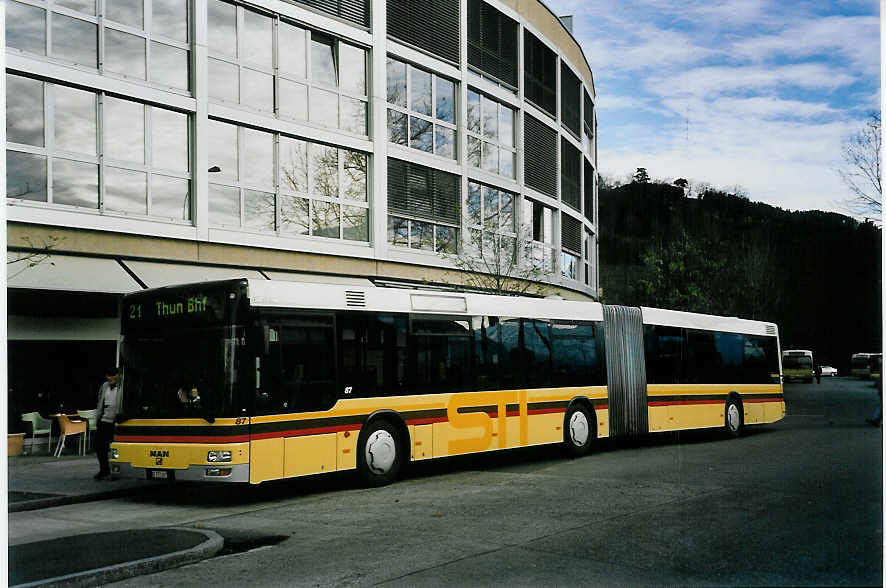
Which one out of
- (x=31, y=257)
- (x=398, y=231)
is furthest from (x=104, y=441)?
(x=398, y=231)

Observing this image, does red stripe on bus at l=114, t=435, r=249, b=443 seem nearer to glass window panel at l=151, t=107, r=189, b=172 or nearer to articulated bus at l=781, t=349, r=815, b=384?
glass window panel at l=151, t=107, r=189, b=172

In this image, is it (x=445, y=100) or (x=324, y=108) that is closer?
(x=324, y=108)

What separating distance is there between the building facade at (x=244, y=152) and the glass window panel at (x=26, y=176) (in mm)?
33

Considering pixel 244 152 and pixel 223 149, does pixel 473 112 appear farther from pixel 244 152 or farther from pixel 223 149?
pixel 223 149

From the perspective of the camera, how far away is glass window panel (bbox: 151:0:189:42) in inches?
802

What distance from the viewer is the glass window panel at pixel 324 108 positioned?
2389 cm

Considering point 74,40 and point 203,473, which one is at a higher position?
point 74,40

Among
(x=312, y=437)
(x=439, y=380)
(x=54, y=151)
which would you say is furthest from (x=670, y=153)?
(x=54, y=151)

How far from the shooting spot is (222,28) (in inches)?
858

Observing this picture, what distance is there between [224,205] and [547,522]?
45.3 ft

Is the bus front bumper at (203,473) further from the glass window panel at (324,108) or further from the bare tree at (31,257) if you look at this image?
the glass window panel at (324,108)

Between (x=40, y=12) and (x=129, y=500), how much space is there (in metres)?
9.98

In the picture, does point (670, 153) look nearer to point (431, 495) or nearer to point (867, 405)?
point (431, 495)

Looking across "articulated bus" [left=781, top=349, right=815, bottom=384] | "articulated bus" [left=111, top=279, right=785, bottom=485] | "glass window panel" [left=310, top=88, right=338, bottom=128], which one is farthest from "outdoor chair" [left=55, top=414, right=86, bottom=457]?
"articulated bus" [left=781, top=349, right=815, bottom=384]
